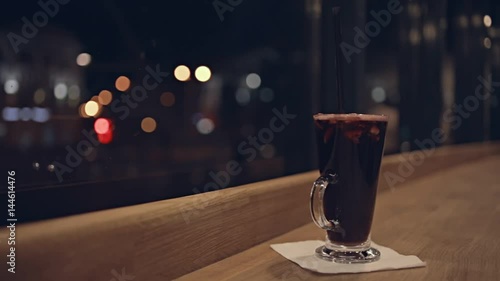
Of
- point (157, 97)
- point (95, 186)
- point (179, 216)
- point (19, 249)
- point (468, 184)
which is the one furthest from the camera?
point (157, 97)

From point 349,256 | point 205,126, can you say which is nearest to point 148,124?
point 349,256

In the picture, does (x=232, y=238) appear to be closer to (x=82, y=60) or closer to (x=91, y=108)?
(x=91, y=108)

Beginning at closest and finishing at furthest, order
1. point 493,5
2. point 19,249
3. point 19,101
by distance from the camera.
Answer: point 19,249
point 19,101
point 493,5

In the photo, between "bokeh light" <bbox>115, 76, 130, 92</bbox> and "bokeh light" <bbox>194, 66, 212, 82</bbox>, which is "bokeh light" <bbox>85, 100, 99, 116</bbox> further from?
"bokeh light" <bbox>194, 66, 212, 82</bbox>

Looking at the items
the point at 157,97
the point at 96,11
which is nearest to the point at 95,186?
the point at 96,11

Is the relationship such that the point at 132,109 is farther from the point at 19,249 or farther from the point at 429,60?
the point at 429,60
